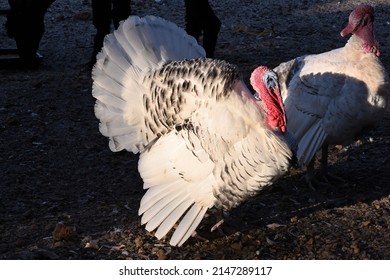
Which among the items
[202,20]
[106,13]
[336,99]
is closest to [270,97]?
[336,99]

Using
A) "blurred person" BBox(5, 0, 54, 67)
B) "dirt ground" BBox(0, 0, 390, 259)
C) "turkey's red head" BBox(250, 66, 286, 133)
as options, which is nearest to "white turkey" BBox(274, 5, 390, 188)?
"dirt ground" BBox(0, 0, 390, 259)

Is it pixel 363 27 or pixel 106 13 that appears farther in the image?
pixel 106 13

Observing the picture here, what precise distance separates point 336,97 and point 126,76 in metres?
1.33

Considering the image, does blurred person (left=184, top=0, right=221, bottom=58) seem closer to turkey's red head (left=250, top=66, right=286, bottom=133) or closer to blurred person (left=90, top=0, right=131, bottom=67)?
blurred person (left=90, top=0, right=131, bottom=67)

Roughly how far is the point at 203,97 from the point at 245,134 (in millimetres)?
320

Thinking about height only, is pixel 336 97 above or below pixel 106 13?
above

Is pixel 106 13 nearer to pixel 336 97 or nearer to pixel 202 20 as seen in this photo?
pixel 202 20

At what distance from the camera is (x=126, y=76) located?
15.4 feet

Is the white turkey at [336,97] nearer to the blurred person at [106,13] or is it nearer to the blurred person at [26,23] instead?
the blurred person at [106,13]

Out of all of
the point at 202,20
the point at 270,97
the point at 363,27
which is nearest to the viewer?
the point at 270,97

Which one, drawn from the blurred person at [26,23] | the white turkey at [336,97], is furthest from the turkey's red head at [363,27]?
the blurred person at [26,23]

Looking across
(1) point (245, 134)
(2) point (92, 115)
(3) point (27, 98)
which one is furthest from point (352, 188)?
(3) point (27, 98)

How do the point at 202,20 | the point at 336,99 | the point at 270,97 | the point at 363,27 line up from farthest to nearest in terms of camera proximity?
the point at 202,20 → the point at 363,27 → the point at 336,99 → the point at 270,97

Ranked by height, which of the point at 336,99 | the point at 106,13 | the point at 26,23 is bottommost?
the point at 26,23
